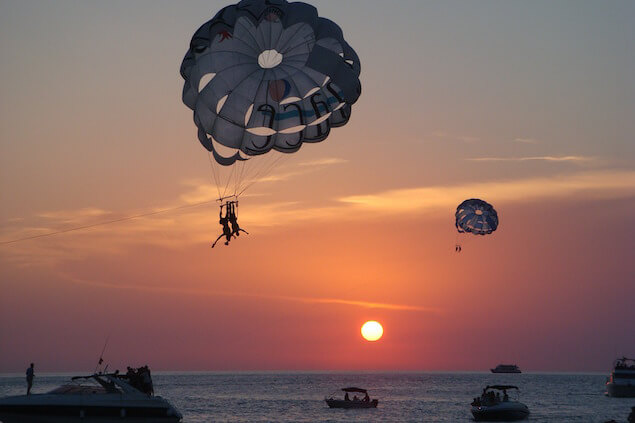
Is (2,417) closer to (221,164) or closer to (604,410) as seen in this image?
(221,164)

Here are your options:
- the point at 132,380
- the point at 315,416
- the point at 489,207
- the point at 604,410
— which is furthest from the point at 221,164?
the point at 604,410

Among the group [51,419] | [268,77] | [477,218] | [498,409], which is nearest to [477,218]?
[477,218]

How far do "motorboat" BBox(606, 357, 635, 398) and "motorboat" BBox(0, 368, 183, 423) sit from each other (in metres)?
79.4

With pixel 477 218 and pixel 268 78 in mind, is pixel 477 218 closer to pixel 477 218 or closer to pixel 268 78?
pixel 477 218

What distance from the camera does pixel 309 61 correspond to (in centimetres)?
3722

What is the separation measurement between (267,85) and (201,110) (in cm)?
310

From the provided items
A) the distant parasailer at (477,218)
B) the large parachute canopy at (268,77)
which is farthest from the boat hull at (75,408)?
the distant parasailer at (477,218)

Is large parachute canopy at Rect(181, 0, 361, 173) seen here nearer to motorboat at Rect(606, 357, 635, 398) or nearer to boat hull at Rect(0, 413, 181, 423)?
boat hull at Rect(0, 413, 181, 423)

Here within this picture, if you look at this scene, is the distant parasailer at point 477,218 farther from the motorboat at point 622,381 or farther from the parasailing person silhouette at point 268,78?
the motorboat at point 622,381

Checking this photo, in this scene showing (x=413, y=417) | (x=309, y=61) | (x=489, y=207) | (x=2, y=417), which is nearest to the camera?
(x=309, y=61)

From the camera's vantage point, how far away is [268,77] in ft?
125

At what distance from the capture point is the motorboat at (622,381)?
10794 cm

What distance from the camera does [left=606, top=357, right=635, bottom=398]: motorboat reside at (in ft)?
354

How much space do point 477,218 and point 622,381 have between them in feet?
189
